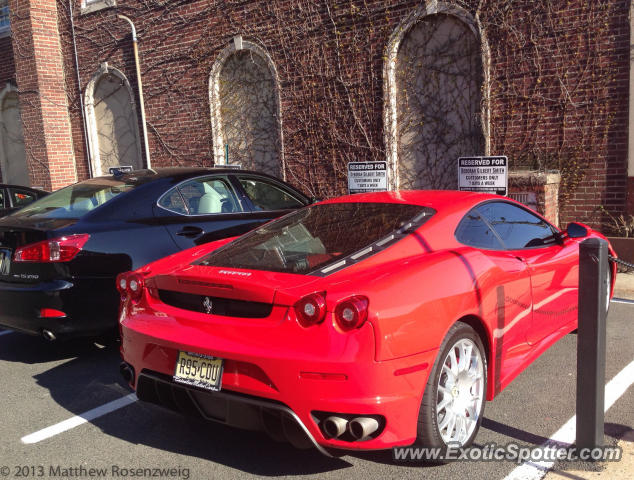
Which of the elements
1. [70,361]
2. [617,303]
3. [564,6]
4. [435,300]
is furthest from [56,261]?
[564,6]

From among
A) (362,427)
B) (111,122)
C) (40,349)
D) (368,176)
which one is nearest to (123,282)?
(362,427)

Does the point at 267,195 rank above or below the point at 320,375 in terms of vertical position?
above

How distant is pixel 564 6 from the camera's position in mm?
8203

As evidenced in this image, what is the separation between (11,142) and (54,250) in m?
13.8

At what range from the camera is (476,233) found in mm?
3557

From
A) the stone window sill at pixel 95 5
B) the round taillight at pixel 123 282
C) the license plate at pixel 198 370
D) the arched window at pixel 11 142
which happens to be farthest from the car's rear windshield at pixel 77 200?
the arched window at pixel 11 142

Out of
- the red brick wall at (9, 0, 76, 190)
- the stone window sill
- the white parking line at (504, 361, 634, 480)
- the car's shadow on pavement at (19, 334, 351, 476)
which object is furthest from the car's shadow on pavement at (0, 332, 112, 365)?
the stone window sill

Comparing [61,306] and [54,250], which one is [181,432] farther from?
[54,250]

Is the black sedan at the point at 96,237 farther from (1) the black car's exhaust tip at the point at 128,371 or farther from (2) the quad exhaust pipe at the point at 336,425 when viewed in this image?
(2) the quad exhaust pipe at the point at 336,425

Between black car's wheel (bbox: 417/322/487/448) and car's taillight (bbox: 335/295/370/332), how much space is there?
1.54ft

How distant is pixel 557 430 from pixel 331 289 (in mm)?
1707

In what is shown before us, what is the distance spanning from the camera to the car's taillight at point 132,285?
335cm

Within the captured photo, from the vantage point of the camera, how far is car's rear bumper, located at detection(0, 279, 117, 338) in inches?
171

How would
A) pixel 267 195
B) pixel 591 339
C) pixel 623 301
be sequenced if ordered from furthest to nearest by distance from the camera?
pixel 623 301 < pixel 267 195 < pixel 591 339
